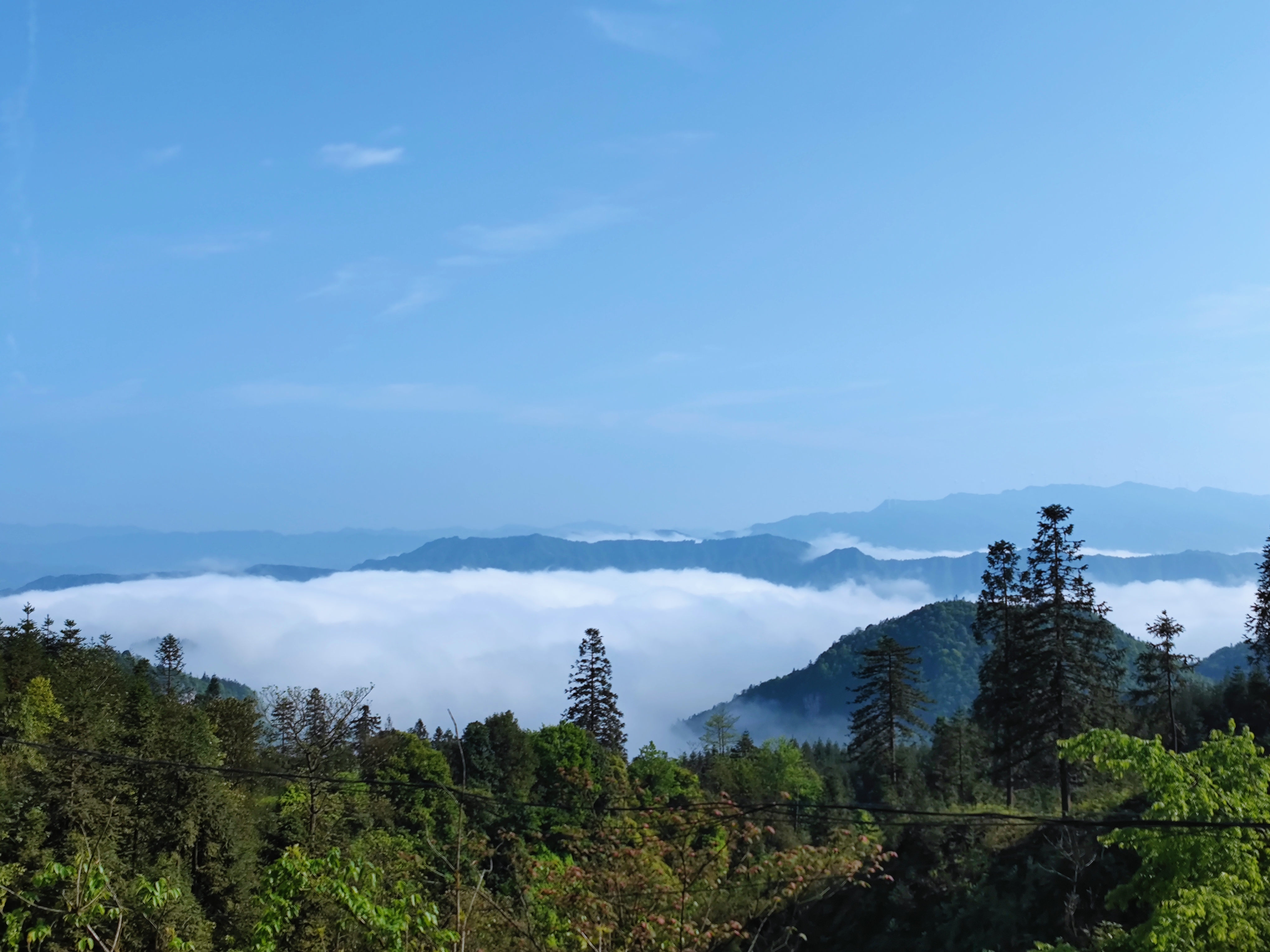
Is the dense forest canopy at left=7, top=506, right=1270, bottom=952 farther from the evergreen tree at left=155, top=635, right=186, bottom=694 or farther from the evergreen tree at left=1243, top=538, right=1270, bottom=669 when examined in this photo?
the evergreen tree at left=155, top=635, right=186, bottom=694

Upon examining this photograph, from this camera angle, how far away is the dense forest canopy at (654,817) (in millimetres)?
12891

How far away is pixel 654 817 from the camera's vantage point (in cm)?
1786

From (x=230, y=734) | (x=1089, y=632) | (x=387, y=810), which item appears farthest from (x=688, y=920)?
(x=230, y=734)

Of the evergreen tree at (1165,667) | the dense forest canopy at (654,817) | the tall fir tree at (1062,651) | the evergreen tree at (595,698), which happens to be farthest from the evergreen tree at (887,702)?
the evergreen tree at (595,698)

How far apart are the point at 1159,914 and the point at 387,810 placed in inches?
1734

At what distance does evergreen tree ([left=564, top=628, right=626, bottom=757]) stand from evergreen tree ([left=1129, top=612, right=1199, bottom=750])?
123 feet

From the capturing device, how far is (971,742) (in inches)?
2670

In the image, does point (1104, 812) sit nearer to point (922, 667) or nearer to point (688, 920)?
point (688, 920)

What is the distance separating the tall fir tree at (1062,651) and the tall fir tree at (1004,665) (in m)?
0.53

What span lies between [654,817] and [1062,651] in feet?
82.6

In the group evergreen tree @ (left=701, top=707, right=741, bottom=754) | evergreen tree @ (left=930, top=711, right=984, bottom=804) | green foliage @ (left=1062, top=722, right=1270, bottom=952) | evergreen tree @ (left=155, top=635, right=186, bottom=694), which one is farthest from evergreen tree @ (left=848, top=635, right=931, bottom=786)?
evergreen tree @ (left=155, top=635, right=186, bottom=694)

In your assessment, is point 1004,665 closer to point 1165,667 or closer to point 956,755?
point 1165,667

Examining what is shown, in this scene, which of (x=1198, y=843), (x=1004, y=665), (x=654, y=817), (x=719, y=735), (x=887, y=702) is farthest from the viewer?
(x=719, y=735)

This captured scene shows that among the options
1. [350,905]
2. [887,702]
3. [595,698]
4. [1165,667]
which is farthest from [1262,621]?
[350,905]
